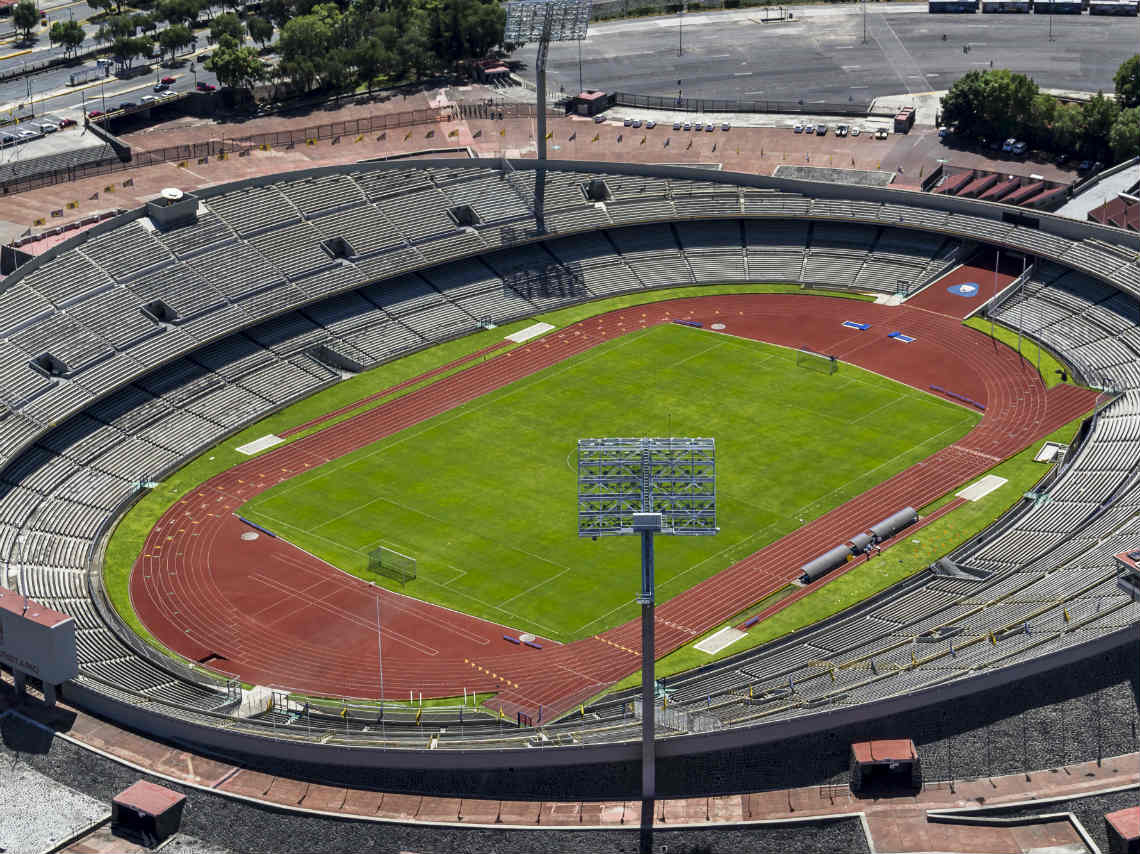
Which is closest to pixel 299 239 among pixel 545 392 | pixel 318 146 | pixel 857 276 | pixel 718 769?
pixel 545 392

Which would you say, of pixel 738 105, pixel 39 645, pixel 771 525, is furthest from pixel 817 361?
pixel 39 645

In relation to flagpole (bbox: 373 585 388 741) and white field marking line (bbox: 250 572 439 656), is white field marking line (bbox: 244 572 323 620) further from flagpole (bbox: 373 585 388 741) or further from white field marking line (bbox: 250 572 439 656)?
flagpole (bbox: 373 585 388 741)

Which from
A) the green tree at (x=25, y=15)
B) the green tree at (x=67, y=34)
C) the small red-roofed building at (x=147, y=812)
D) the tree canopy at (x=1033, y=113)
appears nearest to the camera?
the small red-roofed building at (x=147, y=812)

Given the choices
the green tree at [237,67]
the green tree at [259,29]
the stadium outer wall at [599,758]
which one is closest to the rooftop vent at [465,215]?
the green tree at [237,67]

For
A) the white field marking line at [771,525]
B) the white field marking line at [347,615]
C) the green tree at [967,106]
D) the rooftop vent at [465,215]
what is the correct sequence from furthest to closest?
the green tree at [967,106] → the rooftop vent at [465,215] → the white field marking line at [771,525] → the white field marking line at [347,615]

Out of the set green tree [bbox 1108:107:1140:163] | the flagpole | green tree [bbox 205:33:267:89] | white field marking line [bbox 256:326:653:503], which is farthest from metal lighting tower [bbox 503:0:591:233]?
the flagpole

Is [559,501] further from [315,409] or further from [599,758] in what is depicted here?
[599,758]

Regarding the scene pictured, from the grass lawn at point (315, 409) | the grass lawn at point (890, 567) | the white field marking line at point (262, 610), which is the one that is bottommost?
the grass lawn at point (890, 567)

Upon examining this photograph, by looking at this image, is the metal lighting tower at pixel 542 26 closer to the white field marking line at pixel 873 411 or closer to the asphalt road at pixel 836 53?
the white field marking line at pixel 873 411
